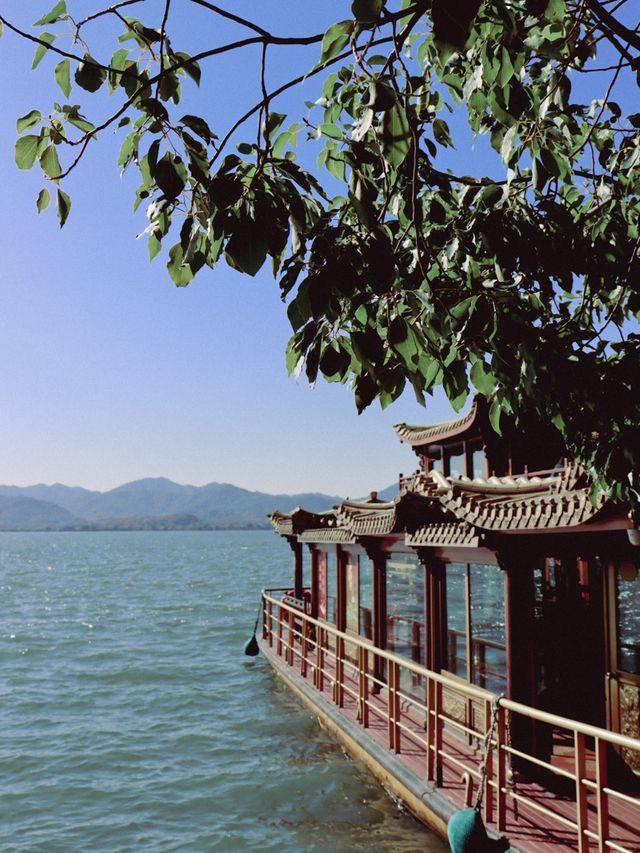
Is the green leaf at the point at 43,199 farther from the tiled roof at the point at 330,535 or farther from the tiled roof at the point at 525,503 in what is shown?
the tiled roof at the point at 330,535

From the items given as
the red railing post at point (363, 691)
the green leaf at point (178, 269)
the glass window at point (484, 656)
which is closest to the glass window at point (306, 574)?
the red railing post at point (363, 691)

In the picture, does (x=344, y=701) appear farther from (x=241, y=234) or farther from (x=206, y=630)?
(x=206, y=630)

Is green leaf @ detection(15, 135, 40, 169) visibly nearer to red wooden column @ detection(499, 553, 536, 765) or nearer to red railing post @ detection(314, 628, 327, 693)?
red wooden column @ detection(499, 553, 536, 765)

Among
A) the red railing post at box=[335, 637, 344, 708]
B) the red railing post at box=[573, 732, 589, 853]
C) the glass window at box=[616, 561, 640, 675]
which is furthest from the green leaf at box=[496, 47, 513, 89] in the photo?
the red railing post at box=[335, 637, 344, 708]

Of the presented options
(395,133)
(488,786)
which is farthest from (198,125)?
(488,786)

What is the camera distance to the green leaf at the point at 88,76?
2.54 metres

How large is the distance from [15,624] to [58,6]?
40808 millimetres

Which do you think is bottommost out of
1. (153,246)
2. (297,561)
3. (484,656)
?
(484,656)

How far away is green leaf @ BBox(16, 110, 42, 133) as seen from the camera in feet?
8.19

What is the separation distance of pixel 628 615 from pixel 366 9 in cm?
880

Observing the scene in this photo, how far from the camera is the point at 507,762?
9758 millimetres

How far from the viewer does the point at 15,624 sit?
38.8 meters

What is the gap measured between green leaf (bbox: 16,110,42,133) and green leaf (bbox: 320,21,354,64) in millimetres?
941

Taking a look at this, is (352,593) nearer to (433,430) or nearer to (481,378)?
(433,430)
